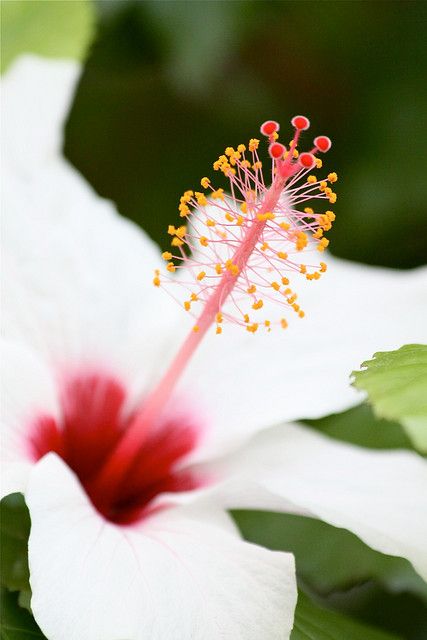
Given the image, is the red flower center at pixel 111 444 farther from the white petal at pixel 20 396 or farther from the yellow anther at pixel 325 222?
the yellow anther at pixel 325 222

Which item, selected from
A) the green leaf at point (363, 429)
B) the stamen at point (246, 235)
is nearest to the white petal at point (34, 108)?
the stamen at point (246, 235)

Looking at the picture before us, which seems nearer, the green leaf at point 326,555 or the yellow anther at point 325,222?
the yellow anther at point 325,222

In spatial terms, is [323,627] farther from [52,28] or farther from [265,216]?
[52,28]

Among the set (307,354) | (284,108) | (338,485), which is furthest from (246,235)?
(284,108)

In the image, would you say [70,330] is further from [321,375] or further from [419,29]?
[419,29]

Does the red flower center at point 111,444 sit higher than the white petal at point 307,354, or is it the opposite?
the white petal at point 307,354

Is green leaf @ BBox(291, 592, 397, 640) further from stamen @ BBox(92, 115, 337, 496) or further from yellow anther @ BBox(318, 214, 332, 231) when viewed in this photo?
Answer: yellow anther @ BBox(318, 214, 332, 231)

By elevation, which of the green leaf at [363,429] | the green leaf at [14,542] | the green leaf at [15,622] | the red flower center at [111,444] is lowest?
the green leaf at [15,622]

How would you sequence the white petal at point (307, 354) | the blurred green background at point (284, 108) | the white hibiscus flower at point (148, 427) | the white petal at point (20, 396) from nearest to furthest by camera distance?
the white hibiscus flower at point (148, 427) < the white petal at point (20, 396) < the white petal at point (307, 354) < the blurred green background at point (284, 108)
